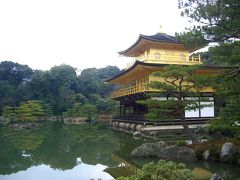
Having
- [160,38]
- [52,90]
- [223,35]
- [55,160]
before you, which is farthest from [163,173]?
[52,90]

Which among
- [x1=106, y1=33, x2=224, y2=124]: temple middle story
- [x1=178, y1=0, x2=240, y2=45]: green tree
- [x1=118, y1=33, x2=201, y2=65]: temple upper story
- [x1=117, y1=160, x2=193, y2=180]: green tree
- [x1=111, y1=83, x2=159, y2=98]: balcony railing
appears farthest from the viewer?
[x1=118, y1=33, x2=201, y2=65]: temple upper story

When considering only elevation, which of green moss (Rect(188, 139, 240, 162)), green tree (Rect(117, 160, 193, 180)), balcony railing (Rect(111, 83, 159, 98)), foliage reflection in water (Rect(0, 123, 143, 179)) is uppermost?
balcony railing (Rect(111, 83, 159, 98))

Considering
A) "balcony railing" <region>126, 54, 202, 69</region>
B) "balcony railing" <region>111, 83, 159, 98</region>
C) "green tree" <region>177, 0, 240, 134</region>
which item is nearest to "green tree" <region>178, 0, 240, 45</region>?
"green tree" <region>177, 0, 240, 134</region>

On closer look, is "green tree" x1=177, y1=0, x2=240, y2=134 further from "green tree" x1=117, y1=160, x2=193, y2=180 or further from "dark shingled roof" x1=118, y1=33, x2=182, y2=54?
"dark shingled roof" x1=118, y1=33, x2=182, y2=54

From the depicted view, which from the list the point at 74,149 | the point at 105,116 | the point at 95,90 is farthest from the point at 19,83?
the point at 74,149

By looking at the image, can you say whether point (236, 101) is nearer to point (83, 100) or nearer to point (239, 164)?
point (239, 164)

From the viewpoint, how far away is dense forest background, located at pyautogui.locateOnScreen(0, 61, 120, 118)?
5028 cm

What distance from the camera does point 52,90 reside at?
185 ft

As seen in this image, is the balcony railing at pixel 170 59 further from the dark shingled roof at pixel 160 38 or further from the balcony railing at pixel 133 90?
the balcony railing at pixel 133 90

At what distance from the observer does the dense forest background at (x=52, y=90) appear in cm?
5028

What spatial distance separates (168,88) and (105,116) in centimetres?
2766

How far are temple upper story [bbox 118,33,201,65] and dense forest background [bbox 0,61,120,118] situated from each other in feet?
66.4

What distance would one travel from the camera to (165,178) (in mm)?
5500

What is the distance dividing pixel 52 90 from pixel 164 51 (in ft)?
110
